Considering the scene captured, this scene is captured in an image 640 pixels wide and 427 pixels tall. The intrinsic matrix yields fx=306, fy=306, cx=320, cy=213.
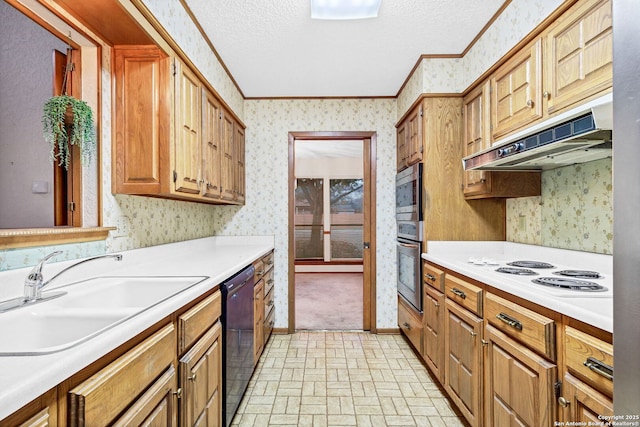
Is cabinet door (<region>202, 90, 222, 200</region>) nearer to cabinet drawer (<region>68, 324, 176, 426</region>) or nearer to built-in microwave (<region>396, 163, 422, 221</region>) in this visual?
cabinet drawer (<region>68, 324, 176, 426</region>)

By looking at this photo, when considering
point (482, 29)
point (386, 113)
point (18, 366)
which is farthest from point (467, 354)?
point (386, 113)

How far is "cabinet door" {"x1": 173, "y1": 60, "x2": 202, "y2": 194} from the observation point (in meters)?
1.84

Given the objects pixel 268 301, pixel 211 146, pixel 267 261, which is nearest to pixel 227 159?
pixel 211 146

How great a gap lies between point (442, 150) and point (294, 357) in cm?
225

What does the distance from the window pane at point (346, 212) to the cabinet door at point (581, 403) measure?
601cm

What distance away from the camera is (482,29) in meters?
2.24

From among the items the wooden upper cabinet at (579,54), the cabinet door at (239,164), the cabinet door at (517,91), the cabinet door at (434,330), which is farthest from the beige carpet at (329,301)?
the wooden upper cabinet at (579,54)

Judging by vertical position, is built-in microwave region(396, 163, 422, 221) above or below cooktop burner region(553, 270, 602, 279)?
above

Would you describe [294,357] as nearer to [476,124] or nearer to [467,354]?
[467,354]

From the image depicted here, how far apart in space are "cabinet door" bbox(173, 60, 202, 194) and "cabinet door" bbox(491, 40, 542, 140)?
207 cm

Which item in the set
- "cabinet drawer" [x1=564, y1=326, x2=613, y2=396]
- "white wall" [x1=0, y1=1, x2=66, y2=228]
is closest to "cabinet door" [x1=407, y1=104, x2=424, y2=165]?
"cabinet drawer" [x1=564, y1=326, x2=613, y2=396]

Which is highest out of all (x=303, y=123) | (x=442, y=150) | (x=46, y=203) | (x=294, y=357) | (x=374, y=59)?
(x=374, y=59)

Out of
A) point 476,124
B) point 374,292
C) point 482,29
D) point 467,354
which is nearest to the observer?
point 467,354

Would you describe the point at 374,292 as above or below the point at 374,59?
below
